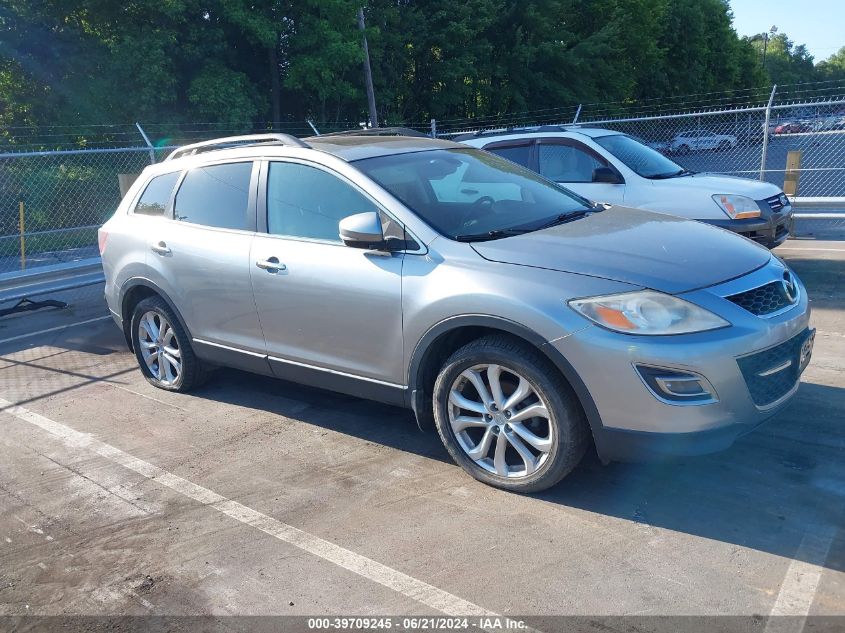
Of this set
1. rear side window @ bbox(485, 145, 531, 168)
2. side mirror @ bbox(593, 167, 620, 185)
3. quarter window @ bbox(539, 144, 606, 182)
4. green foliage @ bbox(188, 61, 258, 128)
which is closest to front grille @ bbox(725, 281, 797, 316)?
side mirror @ bbox(593, 167, 620, 185)

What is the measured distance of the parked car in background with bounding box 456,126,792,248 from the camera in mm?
8047

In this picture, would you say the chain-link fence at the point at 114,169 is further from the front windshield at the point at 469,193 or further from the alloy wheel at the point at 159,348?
the front windshield at the point at 469,193

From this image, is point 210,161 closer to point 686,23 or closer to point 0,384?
point 0,384

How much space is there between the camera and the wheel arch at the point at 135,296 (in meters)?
5.62

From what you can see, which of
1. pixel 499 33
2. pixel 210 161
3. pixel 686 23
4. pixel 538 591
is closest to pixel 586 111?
pixel 499 33

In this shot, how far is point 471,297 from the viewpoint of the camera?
391 centimetres

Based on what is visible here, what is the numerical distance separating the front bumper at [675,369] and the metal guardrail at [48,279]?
7.14 metres

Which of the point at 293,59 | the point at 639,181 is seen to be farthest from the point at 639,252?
the point at 293,59

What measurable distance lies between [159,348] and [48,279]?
3.85 m

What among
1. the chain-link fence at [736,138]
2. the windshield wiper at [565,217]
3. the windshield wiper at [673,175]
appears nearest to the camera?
the windshield wiper at [565,217]

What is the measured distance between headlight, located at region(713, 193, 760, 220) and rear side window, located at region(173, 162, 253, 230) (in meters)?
5.03

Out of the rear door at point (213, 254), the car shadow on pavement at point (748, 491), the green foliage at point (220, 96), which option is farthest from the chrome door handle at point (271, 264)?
the green foliage at point (220, 96)

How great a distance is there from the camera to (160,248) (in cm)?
563

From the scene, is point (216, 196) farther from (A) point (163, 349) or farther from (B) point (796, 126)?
(B) point (796, 126)
